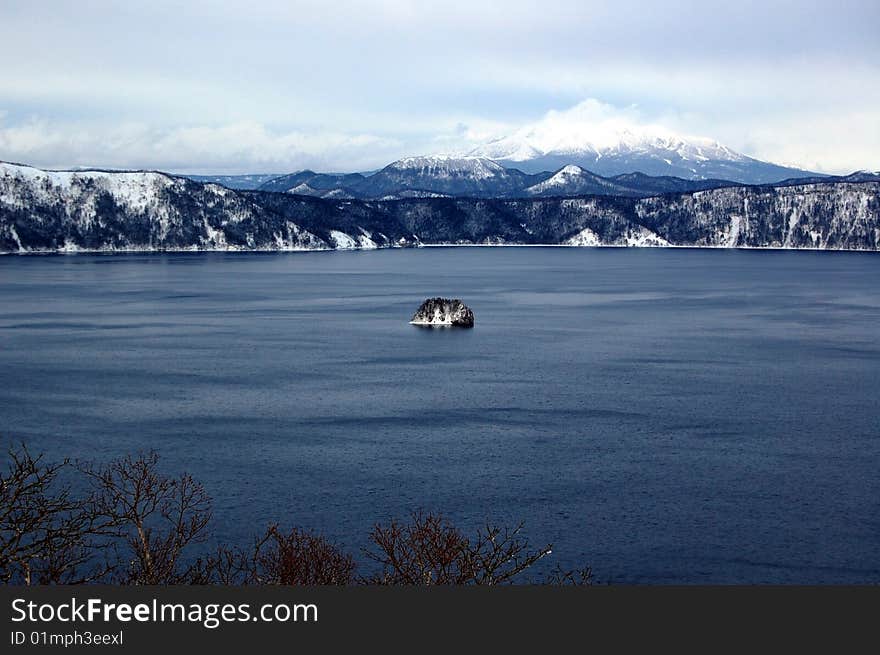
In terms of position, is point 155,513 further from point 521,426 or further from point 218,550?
point 521,426

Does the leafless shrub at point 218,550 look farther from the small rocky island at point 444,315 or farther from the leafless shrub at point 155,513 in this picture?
the small rocky island at point 444,315

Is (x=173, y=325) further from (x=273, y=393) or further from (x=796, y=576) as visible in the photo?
(x=796, y=576)

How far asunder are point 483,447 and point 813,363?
5593cm

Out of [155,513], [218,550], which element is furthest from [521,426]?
[218,550]

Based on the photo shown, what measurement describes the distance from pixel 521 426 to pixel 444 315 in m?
71.9

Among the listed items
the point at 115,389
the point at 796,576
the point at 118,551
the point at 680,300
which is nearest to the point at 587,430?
the point at 796,576

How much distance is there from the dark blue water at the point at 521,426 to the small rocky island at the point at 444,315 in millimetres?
4084

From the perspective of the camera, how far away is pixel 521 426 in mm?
75438

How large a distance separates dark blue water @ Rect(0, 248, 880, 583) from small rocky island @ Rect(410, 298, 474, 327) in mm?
4084

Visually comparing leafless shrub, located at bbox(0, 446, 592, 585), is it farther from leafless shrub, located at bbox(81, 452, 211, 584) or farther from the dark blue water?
the dark blue water

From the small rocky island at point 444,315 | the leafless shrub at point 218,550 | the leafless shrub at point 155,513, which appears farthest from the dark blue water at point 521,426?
the small rocky island at point 444,315

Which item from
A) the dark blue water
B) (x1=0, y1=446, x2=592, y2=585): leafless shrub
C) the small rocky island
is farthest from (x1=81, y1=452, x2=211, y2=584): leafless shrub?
the small rocky island

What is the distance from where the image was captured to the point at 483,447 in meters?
68.8

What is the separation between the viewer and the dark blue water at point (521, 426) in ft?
170
